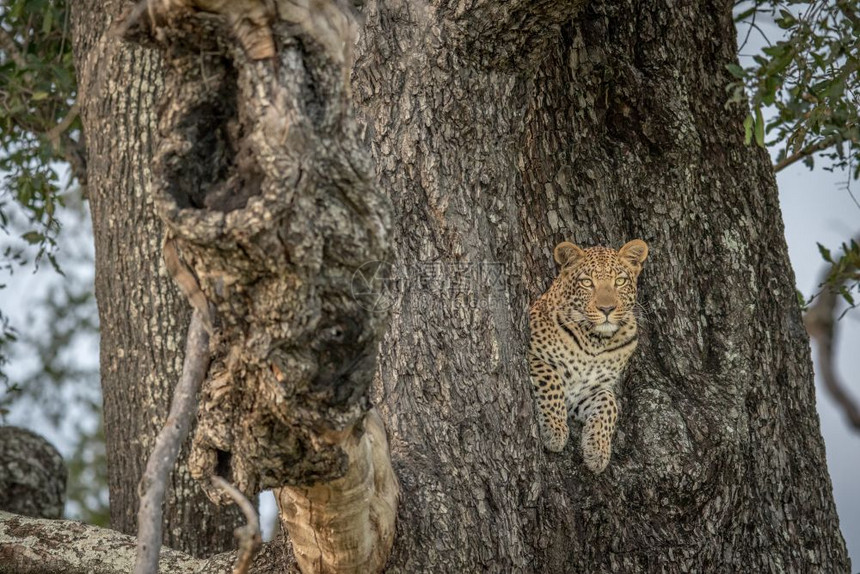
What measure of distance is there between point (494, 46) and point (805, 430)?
2435 millimetres

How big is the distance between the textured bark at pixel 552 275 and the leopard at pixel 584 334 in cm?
9

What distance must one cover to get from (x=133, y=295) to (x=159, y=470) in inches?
120

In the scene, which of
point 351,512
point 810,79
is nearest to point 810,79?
point 810,79

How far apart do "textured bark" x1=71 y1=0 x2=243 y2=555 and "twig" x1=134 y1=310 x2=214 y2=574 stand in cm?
275

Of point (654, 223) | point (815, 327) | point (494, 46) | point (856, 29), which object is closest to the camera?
point (494, 46)

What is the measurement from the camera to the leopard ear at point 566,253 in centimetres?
557

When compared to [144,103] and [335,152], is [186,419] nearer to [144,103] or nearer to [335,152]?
[335,152]

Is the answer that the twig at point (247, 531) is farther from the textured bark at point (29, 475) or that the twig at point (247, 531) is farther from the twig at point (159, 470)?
the textured bark at point (29, 475)

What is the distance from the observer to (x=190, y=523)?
221 inches

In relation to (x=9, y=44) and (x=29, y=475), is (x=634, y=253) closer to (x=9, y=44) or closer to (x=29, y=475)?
(x=29, y=475)

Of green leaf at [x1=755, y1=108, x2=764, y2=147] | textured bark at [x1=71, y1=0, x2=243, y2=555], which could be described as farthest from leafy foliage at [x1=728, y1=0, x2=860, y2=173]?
textured bark at [x1=71, y1=0, x2=243, y2=555]

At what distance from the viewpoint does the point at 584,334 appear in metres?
6.01

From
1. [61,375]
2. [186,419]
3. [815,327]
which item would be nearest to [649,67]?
[815,327]

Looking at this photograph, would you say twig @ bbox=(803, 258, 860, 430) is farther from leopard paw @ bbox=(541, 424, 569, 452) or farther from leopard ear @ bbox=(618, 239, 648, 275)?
leopard paw @ bbox=(541, 424, 569, 452)
